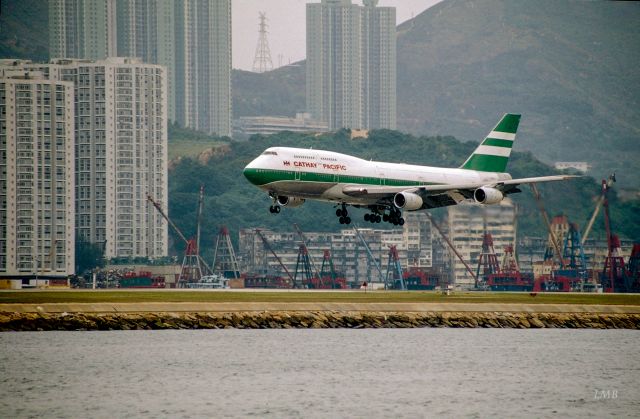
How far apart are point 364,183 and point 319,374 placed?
23332 mm

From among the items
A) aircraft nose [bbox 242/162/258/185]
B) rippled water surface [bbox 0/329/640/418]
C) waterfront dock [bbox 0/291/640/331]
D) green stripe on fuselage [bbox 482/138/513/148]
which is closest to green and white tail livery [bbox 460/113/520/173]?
green stripe on fuselage [bbox 482/138/513/148]


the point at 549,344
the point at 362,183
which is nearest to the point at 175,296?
the point at 362,183

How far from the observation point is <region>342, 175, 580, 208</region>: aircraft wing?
106938mm

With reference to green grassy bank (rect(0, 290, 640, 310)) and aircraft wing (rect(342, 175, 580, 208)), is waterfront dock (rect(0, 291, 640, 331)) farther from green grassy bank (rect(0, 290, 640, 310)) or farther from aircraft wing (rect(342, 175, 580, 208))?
aircraft wing (rect(342, 175, 580, 208))

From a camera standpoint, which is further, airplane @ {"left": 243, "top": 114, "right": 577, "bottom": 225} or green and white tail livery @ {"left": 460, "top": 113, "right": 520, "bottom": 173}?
green and white tail livery @ {"left": 460, "top": 113, "right": 520, "bottom": 173}


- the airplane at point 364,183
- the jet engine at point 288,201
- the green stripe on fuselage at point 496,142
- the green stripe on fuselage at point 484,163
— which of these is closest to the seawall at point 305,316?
the airplane at point 364,183

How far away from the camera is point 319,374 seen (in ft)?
289

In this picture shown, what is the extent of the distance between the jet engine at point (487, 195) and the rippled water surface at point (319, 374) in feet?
35.5

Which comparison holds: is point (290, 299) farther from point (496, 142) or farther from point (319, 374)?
point (319, 374)

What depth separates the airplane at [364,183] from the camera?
103 metres

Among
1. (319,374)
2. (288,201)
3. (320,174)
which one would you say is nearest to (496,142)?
(320,174)

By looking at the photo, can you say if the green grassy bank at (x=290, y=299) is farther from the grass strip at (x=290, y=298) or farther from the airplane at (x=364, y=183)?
the airplane at (x=364, y=183)

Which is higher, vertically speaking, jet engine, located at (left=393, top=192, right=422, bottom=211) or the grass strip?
jet engine, located at (left=393, top=192, right=422, bottom=211)

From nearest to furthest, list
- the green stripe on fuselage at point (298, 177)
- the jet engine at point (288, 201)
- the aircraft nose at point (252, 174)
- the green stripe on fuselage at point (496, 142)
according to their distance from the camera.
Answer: the aircraft nose at point (252, 174) < the green stripe on fuselage at point (298, 177) < the jet engine at point (288, 201) < the green stripe on fuselage at point (496, 142)
